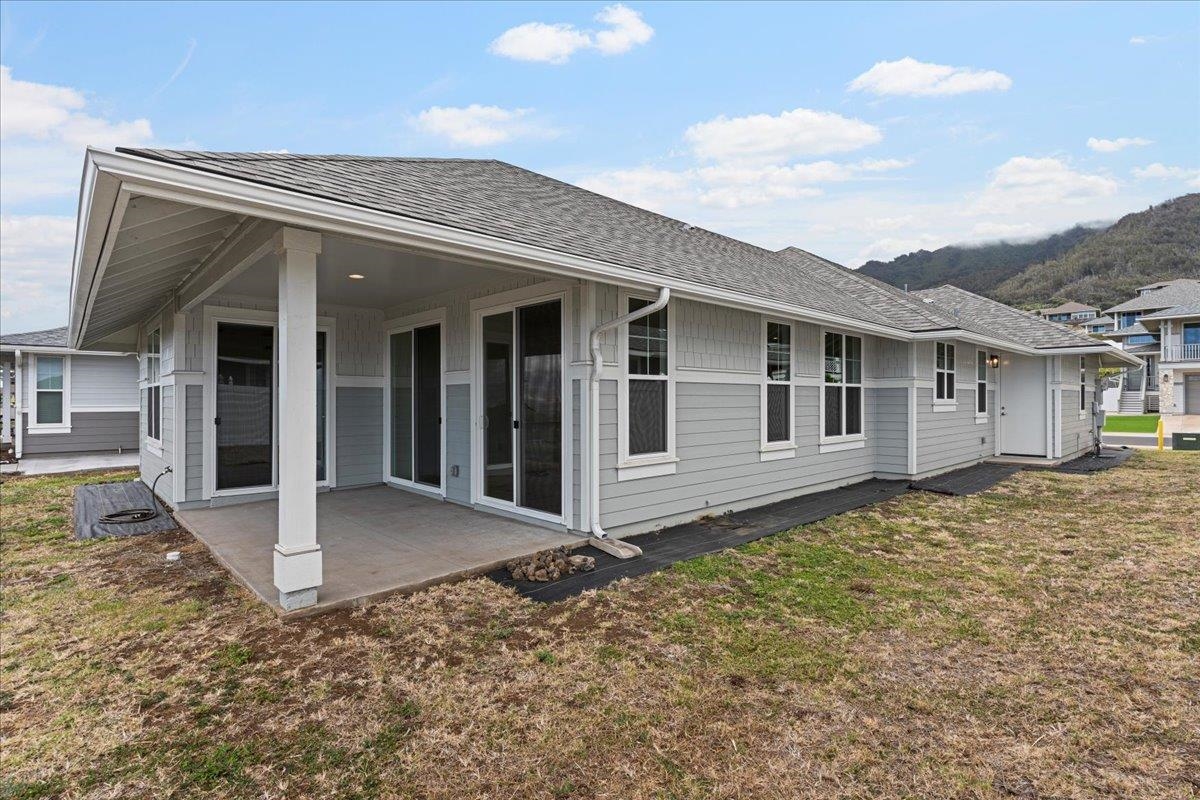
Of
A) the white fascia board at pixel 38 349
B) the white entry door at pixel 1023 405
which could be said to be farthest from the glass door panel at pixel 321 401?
the white entry door at pixel 1023 405

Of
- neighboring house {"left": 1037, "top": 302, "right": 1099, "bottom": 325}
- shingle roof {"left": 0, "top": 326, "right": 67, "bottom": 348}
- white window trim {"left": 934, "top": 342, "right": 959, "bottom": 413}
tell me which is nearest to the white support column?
white window trim {"left": 934, "top": 342, "right": 959, "bottom": 413}

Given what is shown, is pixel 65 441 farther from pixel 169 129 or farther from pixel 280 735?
pixel 280 735

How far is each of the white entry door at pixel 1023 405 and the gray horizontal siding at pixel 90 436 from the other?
64.9ft

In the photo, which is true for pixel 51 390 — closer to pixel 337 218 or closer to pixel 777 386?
pixel 337 218

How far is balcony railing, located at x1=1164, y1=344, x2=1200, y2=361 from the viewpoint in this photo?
93.4ft

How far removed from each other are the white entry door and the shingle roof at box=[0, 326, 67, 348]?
2018cm

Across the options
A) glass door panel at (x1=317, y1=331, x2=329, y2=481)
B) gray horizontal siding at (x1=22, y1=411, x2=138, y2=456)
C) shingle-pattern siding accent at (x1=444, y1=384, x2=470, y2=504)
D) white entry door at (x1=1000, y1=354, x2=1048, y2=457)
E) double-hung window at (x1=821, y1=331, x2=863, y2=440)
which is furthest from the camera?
gray horizontal siding at (x1=22, y1=411, x2=138, y2=456)

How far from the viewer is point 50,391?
12.6m

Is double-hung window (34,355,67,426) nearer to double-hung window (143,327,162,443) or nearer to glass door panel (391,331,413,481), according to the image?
double-hung window (143,327,162,443)

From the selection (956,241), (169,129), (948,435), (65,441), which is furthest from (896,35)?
(956,241)

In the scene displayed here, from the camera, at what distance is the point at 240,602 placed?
378cm

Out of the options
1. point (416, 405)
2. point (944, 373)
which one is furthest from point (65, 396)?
point (944, 373)

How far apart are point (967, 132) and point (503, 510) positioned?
26.2 metres

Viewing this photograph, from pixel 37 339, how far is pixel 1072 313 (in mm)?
74181
